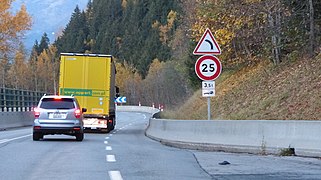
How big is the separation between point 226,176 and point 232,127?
6.33 meters

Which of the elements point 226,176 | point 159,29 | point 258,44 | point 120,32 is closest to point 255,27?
point 258,44

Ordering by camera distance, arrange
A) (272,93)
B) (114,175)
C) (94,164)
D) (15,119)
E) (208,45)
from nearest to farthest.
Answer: (114,175) < (94,164) < (208,45) < (272,93) < (15,119)

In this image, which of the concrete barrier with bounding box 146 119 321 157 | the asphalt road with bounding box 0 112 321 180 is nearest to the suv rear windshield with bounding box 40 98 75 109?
the concrete barrier with bounding box 146 119 321 157

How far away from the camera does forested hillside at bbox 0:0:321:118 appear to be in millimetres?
26906

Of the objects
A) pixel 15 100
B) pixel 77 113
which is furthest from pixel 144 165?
pixel 15 100

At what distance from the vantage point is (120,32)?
167m

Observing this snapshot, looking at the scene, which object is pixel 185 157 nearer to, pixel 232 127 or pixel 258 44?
pixel 232 127

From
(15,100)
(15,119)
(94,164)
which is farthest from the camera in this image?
(15,100)

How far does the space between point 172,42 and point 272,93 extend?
5470 centimetres

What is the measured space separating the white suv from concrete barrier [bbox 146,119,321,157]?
3379mm

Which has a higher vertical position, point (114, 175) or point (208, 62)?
point (208, 62)

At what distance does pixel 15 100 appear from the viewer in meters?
43.2

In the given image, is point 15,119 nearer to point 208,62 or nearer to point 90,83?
point 90,83

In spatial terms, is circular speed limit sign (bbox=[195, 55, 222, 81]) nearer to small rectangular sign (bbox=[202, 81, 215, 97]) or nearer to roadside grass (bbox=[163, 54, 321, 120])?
small rectangular sign (bbox=[202, 81, 215, 97])
